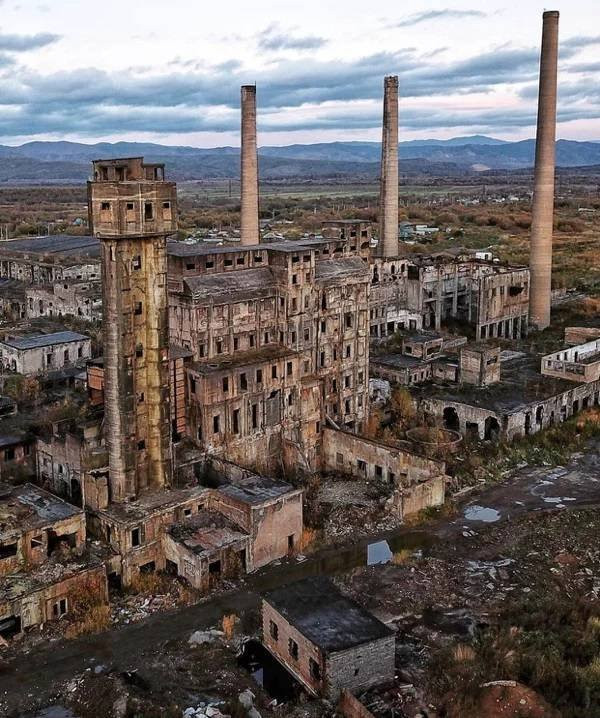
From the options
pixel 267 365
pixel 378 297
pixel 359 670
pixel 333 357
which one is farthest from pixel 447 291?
pixel 359 670

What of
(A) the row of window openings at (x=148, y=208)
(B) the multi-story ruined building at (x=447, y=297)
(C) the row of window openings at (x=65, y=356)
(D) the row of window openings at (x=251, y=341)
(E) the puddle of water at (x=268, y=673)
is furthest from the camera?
(B) the multi-story ruined building at (x=447, y=297)

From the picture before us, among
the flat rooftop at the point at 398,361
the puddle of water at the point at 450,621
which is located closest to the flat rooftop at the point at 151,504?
the puddle of water at the point at 450,621

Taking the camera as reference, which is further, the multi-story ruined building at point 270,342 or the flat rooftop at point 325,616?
the multi-story ruined building at point 270,342

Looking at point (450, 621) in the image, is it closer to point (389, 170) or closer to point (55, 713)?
point (55, 713)

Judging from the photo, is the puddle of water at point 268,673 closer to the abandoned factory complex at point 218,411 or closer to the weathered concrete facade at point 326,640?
the weathered concrete facade at point 326,640

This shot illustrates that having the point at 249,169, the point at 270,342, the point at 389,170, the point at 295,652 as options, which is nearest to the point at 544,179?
the point at 389,170

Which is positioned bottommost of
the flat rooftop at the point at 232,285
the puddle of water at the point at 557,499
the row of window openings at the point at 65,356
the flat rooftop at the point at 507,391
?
the puddle of water at the point at 557,499

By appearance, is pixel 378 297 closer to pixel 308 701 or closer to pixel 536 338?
pixel 536 338
